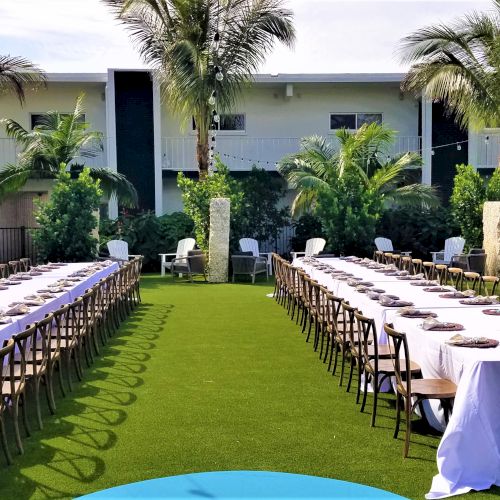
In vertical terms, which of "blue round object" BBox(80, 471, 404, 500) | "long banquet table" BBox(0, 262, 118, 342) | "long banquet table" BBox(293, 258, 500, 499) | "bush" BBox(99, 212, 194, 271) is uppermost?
"bush" BBox(99, 212, 194, 271)

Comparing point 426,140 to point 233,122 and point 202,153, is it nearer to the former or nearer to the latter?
point 233,122

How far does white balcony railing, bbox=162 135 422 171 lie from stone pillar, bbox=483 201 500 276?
21.0 ft

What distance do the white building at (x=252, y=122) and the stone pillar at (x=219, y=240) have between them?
5171mm

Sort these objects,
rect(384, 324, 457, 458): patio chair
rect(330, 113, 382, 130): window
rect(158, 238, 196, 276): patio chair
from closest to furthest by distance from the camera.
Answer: rect(384, 324, 457, 458): patio chair
rect(158, 238, 196, 276): patio chair
rect(330, 113, 382, 130): window

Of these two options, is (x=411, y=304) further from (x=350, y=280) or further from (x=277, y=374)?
(x=350, y=280)

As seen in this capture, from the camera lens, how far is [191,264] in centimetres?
1789

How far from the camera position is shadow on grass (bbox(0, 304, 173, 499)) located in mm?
5074

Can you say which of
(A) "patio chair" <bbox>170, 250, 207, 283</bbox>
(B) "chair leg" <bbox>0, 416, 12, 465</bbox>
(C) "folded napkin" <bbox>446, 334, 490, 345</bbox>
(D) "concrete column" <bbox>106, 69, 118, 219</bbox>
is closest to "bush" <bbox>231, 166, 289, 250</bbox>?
(A) "patio chair" <bbox>170, 250, 207, 283</bbox>

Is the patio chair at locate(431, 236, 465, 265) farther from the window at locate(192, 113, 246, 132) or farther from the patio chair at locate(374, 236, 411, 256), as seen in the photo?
the window at locate(192, 113, 246, 132)

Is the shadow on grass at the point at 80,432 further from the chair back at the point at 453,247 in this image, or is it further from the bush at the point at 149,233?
the chair back at the point at 453,247

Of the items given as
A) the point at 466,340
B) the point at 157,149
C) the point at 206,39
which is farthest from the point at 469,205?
the point at 466,340

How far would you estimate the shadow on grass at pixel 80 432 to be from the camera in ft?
16.6

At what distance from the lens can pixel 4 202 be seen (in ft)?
66.5

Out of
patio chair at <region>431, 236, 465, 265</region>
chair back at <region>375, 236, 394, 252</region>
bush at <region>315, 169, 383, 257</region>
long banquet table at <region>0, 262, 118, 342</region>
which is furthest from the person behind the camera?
chair back at <region>375, 236, 394, 252</region>
